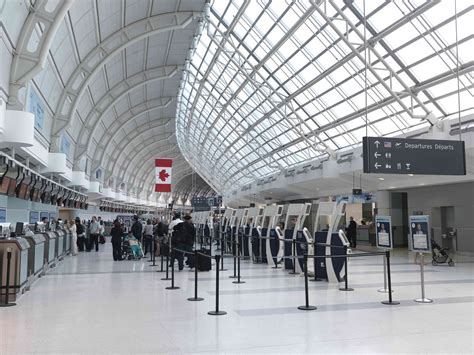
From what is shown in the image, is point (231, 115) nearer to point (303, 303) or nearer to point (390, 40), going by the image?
point (390, 40)

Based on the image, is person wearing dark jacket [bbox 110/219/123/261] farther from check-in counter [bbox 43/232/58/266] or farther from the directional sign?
the directional sign

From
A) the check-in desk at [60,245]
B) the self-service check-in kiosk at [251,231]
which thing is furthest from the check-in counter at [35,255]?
the self-service check-in kiosk at [251,231]

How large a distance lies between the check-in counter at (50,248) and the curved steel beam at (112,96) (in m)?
12.5

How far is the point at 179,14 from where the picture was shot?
21734mm

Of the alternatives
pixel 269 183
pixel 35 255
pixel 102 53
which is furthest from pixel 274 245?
pixel 269 183

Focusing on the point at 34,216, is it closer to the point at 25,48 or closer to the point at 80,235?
the point at 80,235

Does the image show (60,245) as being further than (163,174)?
Yes

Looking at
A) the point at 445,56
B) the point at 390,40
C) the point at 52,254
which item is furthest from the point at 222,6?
the point at 52,254

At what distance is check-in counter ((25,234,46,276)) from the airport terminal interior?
0.28 feet

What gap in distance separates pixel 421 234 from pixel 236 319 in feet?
15.3

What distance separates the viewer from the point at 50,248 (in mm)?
13945

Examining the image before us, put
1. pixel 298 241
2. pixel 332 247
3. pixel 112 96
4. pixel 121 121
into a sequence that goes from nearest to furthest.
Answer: pixel 332 247, pixel 298 241, pixel 112 96, pixel 121 121

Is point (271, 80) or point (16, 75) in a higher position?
point (271, 80)

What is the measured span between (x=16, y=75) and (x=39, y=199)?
726 cm
